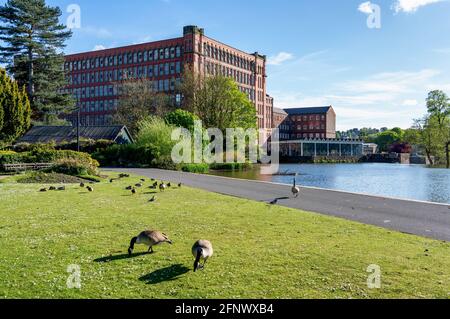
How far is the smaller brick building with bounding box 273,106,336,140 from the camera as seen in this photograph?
6334 inches

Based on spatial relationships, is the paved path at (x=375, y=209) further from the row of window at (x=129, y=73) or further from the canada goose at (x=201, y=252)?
the row of window at (x=129, y=73)

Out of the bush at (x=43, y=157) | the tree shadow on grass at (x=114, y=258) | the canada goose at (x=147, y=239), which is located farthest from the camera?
the bush at (x=43, y=157)

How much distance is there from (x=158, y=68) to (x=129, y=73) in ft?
29.7

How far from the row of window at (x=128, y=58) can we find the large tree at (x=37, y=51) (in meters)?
38.6

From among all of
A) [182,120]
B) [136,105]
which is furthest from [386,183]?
[136,105]

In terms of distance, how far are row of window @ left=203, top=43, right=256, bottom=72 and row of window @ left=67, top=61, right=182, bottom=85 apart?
29.8 ft

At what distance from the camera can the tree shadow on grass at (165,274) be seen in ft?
26.1

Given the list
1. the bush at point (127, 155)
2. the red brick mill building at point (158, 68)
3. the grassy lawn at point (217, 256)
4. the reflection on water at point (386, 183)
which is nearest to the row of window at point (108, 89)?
the red brick mill building at point (158, 68)

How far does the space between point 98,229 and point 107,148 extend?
46.6 meters

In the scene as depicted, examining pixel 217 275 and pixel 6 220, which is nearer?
pixel 217 275

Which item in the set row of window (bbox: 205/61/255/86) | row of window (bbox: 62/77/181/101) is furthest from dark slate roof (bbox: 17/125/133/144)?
row of window (bbox: 205/61/255/86)

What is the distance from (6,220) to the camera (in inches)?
547
